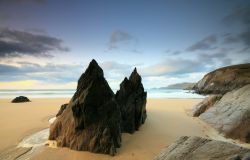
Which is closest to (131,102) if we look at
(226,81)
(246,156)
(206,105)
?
(206,105)

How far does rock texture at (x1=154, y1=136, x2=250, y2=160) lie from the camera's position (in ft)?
11.1

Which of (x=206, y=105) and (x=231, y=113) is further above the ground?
(x=206, y=105)

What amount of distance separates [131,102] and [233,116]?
423 centimetres

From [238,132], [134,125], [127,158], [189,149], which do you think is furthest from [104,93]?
[238,132]

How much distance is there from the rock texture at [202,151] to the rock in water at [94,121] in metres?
2.40

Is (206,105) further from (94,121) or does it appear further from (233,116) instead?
(94,121)

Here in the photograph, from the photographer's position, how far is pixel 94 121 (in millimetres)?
6449

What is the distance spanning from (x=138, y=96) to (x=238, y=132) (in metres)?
4.33

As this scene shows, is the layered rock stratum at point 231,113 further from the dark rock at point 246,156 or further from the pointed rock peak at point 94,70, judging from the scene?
the pointed rock peak at point 94,70

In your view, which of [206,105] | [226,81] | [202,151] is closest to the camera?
→ [202,151]

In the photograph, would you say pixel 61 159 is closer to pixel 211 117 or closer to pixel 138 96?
pixel 138 96

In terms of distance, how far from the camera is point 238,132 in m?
7.57

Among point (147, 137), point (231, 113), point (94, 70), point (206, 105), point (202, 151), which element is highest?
point (94, 70)

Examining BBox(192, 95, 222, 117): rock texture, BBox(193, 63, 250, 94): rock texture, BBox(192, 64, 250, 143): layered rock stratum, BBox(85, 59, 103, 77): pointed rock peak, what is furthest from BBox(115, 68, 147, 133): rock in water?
BBox(193, 63, 250, 94): rock texture
